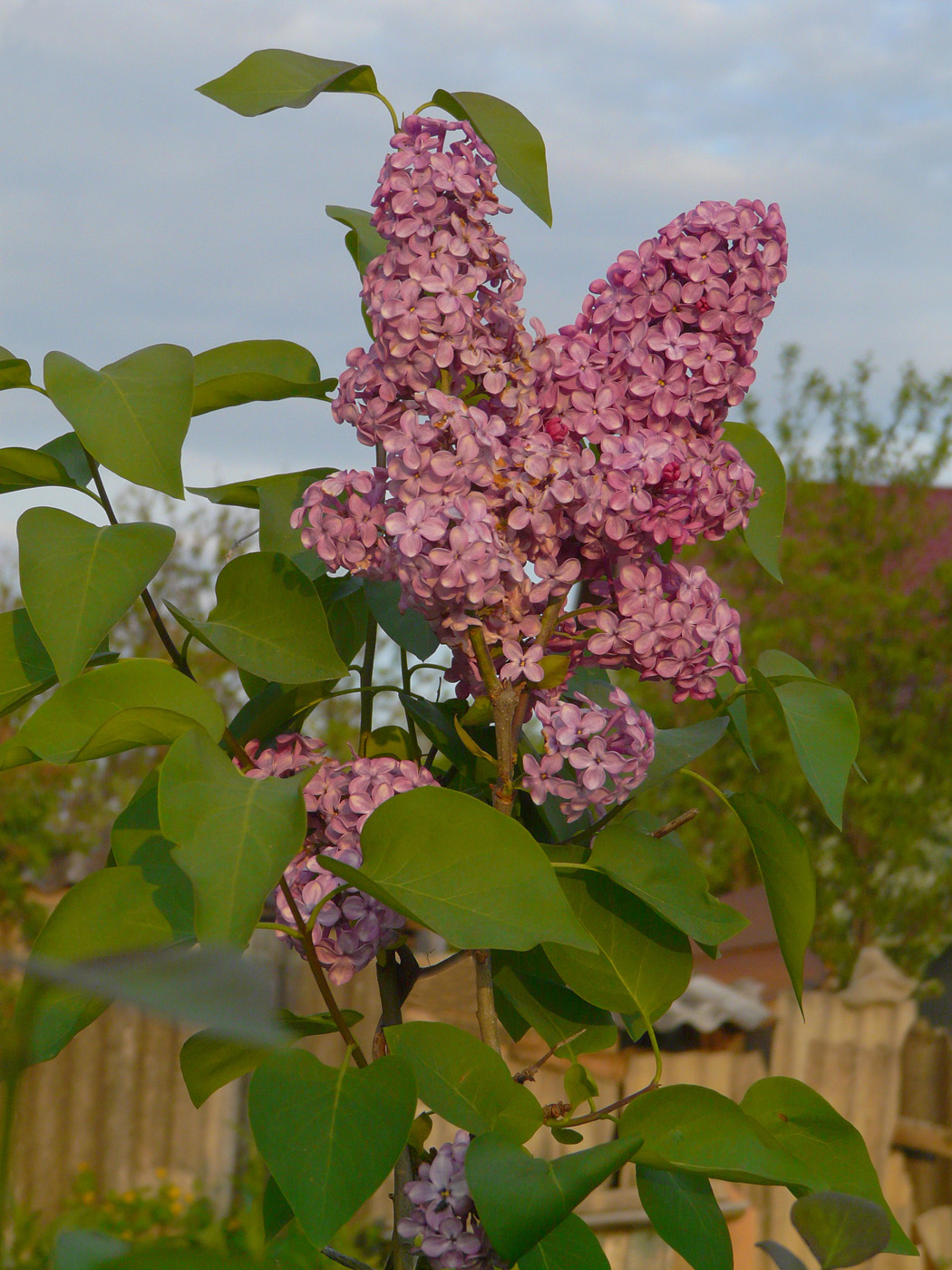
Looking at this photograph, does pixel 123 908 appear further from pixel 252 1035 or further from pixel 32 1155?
pixel 32 1155

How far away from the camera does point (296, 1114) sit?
530 mm

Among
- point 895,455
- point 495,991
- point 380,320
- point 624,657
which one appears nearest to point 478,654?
point 624,657

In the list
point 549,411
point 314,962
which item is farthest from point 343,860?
point 549,411

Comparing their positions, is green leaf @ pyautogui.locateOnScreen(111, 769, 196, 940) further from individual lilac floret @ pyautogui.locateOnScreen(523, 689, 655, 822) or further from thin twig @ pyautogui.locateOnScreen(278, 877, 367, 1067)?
individual lilac floret @ pyautogui.locateOnScreen(523, 689, 655, 822)

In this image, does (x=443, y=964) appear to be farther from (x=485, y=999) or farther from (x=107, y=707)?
(x=107, y=707)

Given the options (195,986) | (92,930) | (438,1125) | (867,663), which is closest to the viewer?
(195,986)

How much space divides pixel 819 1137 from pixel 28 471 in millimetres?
590

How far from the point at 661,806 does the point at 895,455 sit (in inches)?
Answer: 86.3

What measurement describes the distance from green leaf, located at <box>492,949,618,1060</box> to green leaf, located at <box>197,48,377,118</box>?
20.7 inches

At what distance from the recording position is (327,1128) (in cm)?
52

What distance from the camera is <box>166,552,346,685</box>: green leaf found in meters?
0.63

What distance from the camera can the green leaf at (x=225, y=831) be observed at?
16.9 inches

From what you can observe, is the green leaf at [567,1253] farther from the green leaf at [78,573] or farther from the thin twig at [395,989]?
the green leaf at [78,573]

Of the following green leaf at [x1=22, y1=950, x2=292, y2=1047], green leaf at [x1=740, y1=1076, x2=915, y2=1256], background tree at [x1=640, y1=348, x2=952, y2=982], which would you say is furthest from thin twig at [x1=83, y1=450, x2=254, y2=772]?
background tree at [x1=640, y1=348, x2=952, y2=982]
